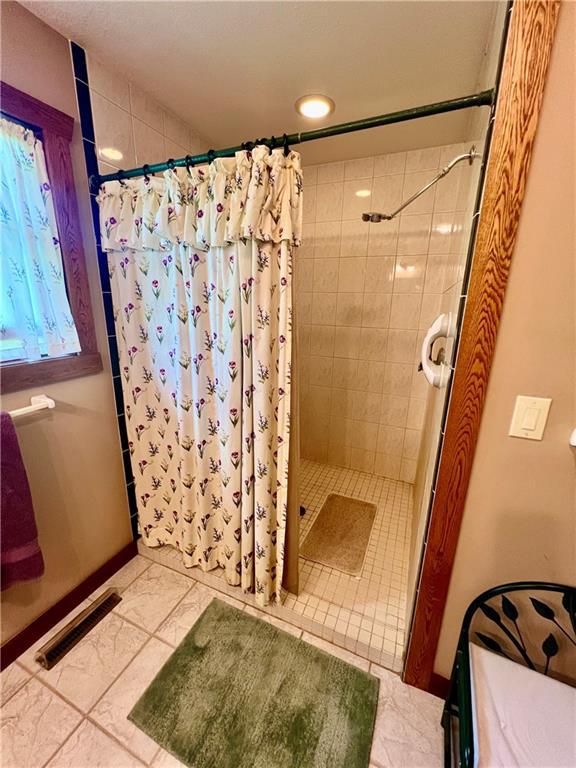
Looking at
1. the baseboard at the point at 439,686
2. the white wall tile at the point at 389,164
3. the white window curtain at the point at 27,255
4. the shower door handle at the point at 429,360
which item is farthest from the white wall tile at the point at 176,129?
the baseboard at the point at 439,686

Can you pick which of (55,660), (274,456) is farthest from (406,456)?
(55,660)

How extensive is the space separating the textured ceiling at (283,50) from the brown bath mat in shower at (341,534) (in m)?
2.27

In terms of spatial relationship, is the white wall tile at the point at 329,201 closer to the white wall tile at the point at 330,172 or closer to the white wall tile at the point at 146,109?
the white wall tile at the point at 330,172

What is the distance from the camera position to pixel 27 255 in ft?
3.68

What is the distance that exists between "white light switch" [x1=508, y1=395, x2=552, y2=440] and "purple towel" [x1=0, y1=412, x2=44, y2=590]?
1.57 m

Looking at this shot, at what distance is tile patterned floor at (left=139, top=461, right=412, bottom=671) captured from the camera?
4.18 feet

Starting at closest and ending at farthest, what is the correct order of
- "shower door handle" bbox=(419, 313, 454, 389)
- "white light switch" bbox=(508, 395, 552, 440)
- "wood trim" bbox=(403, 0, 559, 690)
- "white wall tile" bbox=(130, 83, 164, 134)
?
"wood trim" bbox=(403, 0, 559, 690)
"white light switch" bbox=(508, 395, 552, 440)
"shower door handle" bbox=(419, 313, 454, 389)
"white wall tile" bbox=(130, 83, 164, 134)

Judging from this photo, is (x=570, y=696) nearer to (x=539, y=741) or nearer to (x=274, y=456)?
(x=539, y=741)

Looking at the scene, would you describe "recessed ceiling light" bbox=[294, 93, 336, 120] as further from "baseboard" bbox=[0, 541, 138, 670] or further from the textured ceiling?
"baseboard" bbox=[0, 541, 138, 670]

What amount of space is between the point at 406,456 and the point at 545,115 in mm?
2066

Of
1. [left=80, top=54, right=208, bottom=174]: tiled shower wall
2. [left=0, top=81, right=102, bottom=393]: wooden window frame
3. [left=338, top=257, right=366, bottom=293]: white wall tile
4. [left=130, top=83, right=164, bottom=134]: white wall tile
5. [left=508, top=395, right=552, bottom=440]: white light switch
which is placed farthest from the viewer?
[left=338, top=257, right=366, bottom=293]: white wall tile

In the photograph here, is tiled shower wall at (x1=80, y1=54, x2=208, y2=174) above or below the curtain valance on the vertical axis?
above

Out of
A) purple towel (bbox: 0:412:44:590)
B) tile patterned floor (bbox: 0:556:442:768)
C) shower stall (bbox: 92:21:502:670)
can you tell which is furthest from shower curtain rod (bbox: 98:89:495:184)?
tile patterned floor (bbox: 0:556:442:768)

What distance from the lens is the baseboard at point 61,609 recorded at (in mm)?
1216
